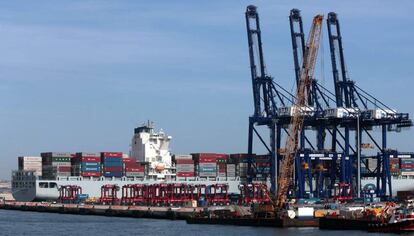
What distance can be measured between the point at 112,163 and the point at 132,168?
159 inches

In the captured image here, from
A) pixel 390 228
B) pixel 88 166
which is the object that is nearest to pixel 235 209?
pixel 390 228

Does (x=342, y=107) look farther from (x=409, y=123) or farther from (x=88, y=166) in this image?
(x=88, y=166)

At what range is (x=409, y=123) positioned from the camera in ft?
357

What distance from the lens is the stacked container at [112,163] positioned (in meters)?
128

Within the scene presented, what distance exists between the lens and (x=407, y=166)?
13750 cm

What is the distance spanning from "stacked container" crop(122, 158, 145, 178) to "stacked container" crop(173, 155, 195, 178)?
4.98 m

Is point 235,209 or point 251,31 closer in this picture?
point 235,209

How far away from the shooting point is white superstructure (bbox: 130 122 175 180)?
133500 mm

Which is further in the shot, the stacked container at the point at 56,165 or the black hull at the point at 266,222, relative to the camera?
the stacked container at the point at 56,165

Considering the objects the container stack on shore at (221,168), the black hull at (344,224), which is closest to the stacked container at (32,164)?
the container stack on shore at (221,168)

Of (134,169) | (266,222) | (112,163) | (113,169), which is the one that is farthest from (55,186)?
(266,222)

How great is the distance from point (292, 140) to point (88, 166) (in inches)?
1322

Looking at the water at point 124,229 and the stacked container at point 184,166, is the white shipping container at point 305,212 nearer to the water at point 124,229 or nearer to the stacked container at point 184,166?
the water at point 124,229

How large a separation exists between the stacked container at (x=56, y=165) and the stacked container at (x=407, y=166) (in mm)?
46847
